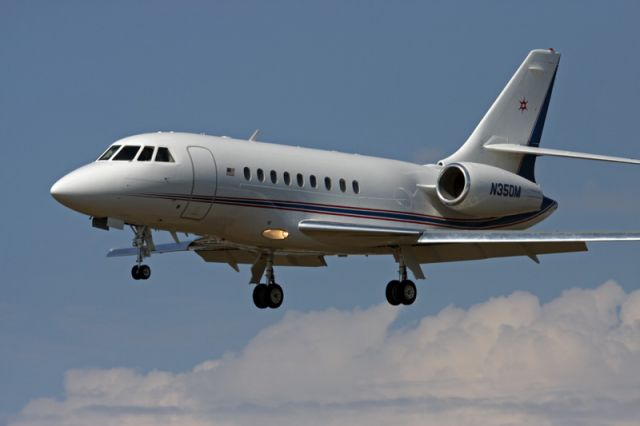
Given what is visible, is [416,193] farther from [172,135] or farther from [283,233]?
[172,135]

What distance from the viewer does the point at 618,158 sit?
138ft

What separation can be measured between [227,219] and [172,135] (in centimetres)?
245

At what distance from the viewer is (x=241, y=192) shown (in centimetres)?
3678

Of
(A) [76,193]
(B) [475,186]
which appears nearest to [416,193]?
(B) [475,186]

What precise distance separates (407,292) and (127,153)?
30.5ft

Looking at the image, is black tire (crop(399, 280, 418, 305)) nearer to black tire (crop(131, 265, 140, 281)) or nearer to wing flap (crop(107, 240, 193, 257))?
wing flap (crop(107, 240, 193, 257))

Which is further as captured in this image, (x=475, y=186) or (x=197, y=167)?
(x=475, y=186)

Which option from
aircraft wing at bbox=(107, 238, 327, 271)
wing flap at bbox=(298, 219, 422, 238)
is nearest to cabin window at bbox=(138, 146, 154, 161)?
wing flap at bbox=(298, 219, 422, 238)

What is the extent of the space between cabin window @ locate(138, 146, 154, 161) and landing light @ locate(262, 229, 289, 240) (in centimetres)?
361

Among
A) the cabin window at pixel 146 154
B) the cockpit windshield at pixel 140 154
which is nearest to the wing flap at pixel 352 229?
the cockpit windshield at pixel 140 154

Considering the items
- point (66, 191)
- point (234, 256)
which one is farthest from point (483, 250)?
point (66, 191)

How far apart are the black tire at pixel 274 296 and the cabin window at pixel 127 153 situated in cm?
679

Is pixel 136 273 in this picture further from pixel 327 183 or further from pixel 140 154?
pixel 327 183

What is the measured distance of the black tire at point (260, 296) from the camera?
134ft
